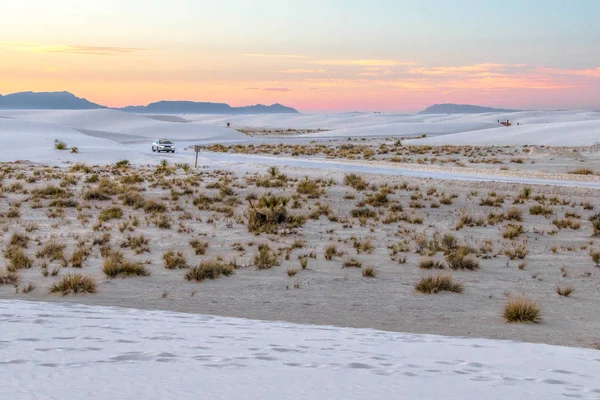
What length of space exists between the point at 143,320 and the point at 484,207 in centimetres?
1715

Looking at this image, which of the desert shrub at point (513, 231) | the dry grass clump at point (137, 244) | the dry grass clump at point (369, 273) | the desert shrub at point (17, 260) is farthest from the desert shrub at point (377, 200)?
the desert shrub at point (17, 260)

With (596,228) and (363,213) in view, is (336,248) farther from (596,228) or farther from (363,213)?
(596,228)

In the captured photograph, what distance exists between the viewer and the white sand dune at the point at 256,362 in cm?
568

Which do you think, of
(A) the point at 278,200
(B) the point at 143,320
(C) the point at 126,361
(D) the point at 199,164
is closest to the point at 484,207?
(A) the point at 278,200

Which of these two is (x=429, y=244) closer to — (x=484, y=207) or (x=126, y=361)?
(x=484, y=207)

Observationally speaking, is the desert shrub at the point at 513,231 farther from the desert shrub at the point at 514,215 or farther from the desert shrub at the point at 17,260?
the desert shrub at the point at 17,260

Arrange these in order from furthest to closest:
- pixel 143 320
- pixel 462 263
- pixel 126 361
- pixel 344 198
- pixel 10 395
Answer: pixel 344 198
pixel 462 263
pixel 143 320
pixel 126 361
pixel 10 395

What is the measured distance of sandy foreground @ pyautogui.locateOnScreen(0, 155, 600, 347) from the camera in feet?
35.6

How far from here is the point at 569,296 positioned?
12.1 m

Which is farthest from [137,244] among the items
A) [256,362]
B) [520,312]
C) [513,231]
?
[256,362]

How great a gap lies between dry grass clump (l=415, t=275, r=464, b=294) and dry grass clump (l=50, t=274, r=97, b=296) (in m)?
5.44

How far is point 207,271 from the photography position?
42.8 feet

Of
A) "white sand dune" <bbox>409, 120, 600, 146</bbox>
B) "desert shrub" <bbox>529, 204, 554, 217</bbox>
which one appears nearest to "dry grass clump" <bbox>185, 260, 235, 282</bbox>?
"desert shrub" <bbox>529, 204, 554, 217</bbox>

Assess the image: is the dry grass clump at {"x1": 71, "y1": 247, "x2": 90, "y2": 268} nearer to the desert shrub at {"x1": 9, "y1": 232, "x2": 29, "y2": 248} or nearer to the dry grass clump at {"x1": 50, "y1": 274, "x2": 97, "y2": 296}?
the desert shrub at {"x1": 9, "y1": 232, "x2": 29, "y2": 248}
